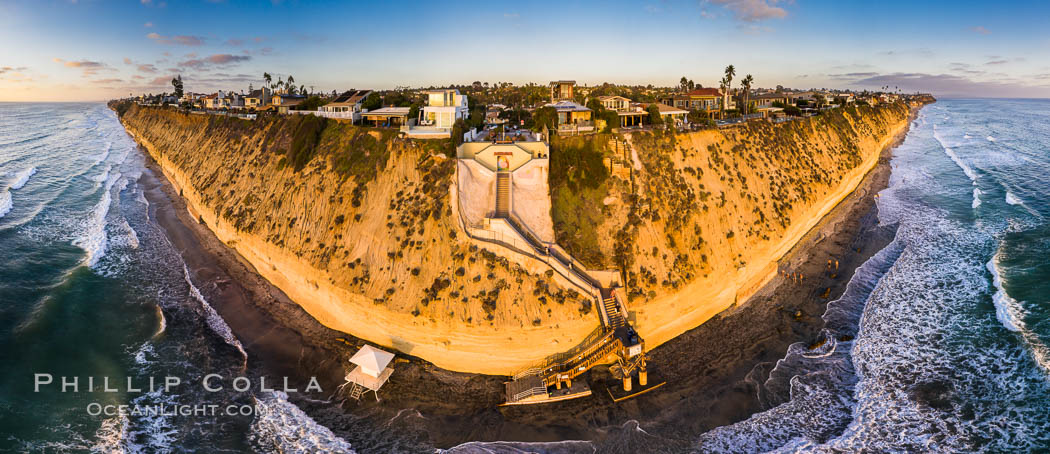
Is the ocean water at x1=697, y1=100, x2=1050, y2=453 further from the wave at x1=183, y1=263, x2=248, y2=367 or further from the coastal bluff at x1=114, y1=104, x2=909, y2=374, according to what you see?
the wave at x1=183, y1=263, x2=248, y2=367

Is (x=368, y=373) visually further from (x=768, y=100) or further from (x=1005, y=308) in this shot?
(x=768, y=100)

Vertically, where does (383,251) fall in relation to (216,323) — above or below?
above

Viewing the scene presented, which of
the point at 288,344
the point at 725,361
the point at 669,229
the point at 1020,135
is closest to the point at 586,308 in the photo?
the point at 725,361

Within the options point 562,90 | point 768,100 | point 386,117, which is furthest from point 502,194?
point 768,100

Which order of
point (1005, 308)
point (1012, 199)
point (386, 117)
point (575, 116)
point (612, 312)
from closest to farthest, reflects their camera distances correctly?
point (612, 312) < point (1005, 308) < point (575, 116) < point (386, 117) < point (1012, 199)

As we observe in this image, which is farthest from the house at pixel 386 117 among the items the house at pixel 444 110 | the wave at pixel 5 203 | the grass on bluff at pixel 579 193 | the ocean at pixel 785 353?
the wave at pixel 5 203

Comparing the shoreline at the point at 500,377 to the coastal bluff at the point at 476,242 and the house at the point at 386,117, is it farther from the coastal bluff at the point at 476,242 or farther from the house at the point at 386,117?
the house at the point at 386,117

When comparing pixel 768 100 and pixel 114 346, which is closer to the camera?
pixel 114 346
